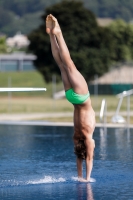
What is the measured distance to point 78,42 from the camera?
7344 centimetres

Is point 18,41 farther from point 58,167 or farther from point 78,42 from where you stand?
point 58,167

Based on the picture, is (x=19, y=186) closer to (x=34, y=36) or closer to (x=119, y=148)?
(x=119, y=148)

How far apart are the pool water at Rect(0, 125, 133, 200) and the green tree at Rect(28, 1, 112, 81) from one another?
4506 cm

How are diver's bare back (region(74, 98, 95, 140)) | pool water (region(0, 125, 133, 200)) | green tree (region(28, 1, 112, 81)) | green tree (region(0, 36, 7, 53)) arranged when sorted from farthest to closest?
green tree (region(0, 36, 7, 53)), green tree (region(28, 1, 112, 81)), diver's bare back (region(74, 98, 95, 140)), pool water (region(0, 125, 133, 200))

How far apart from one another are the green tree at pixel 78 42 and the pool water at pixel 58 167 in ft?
148

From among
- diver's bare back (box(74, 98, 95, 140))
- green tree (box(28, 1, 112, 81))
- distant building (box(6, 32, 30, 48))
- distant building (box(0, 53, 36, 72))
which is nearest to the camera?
diver's bare back (box(74, 98, 95, 140))

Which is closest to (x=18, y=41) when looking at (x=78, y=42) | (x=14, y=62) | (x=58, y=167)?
(x=14, y=62)

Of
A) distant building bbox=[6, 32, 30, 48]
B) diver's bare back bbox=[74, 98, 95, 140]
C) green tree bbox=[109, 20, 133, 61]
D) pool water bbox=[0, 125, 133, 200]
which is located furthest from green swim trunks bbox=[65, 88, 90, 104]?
distant building bbox=[6, 32, 30, 48]

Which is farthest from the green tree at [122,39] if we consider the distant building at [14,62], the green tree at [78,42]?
the distant building at [14,62]

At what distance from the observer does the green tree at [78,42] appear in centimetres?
6862

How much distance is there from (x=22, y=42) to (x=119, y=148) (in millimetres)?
164988

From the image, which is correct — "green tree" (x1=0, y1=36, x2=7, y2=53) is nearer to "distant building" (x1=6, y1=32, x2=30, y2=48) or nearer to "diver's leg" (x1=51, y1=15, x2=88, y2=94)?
"distant building" (x1=6, y1=32, x2=30, y2=48)

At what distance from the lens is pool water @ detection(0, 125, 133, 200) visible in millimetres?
12086

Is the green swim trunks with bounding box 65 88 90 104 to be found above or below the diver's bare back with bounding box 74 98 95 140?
above
